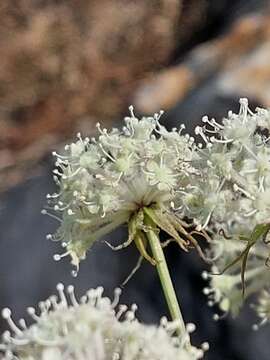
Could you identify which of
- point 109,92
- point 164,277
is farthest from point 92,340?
point 109,92

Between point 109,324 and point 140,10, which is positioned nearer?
point 109,324

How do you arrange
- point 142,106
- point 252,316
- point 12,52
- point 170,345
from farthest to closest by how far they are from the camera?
point 12,52
point 142,106
point 252,316
point 170,345

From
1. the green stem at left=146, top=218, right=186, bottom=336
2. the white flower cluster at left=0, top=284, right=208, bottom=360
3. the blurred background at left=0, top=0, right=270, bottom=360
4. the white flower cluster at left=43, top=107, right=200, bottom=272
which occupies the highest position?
the blurred background at left=0, top=0, right=270, bottom=360

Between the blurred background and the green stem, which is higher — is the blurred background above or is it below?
above

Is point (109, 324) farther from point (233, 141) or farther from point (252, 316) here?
point (252, 316)

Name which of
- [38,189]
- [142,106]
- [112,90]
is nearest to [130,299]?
[38,189]

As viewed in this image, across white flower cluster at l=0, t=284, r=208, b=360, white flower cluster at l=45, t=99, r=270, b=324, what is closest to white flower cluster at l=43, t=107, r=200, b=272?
white flower cluster at l=45, t=99, r=270, b=324

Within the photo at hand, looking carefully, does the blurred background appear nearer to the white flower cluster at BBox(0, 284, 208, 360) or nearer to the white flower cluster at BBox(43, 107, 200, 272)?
the white flower cluster at BBox(43, 107, 200, 272)
